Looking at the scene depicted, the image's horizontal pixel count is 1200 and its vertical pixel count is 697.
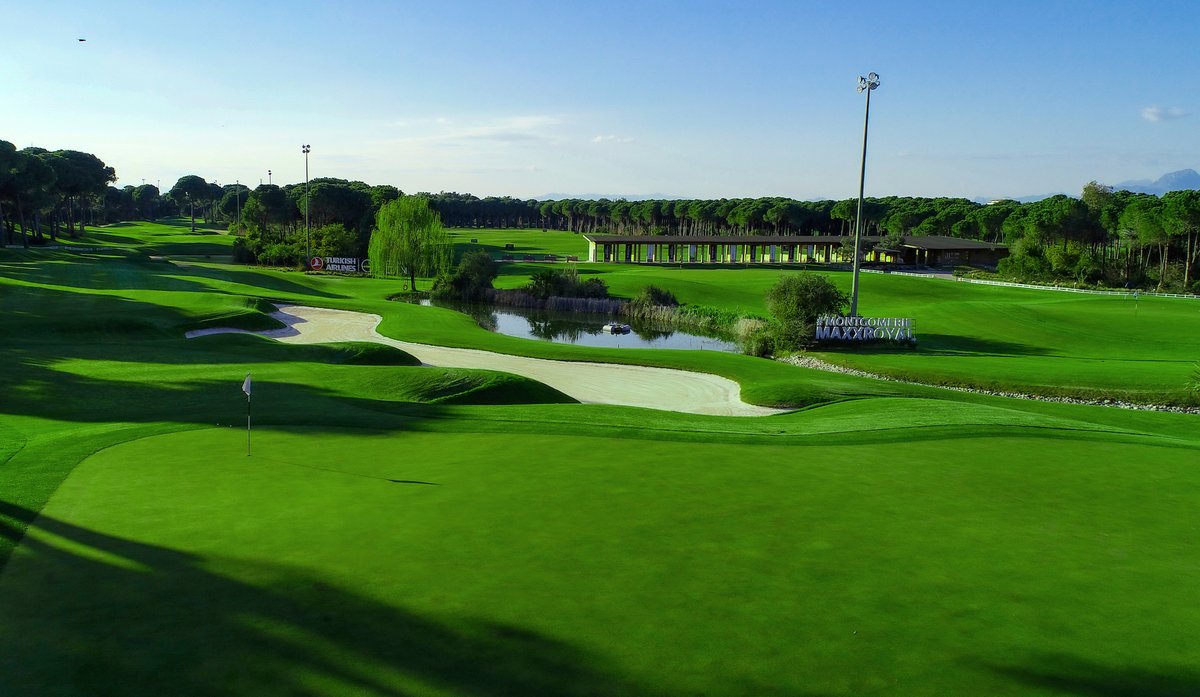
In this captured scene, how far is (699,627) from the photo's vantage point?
7137mm

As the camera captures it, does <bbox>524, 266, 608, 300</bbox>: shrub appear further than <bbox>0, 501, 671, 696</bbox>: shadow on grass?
Yes

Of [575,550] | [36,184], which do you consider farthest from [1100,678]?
[36,184]

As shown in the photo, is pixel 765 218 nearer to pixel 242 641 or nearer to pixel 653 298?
pixel 653 298

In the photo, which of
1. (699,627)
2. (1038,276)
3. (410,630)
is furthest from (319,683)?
(1038,276)

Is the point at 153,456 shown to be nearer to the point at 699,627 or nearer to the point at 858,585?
the point at 699,627

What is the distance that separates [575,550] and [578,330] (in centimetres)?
5004

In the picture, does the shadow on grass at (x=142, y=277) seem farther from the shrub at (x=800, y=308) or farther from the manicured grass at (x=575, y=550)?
the shrub at (x=800, y=308)

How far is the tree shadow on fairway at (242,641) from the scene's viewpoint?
6.11 metres

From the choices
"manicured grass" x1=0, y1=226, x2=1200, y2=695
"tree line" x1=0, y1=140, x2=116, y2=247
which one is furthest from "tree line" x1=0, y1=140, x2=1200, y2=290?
"manicured grass" x1=0, y1=226, x2=1200, y2=695

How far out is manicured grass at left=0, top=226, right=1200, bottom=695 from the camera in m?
6.47

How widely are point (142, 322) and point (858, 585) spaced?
117 feet

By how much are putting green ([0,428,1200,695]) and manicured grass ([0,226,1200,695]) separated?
0.04m

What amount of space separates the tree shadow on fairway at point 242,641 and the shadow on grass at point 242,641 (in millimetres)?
14

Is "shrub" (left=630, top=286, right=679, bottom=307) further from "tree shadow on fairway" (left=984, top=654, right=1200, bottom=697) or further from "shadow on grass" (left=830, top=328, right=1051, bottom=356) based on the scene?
"tree shadow on fairway" (left=984, top=654, right=1200, bottom=697)
